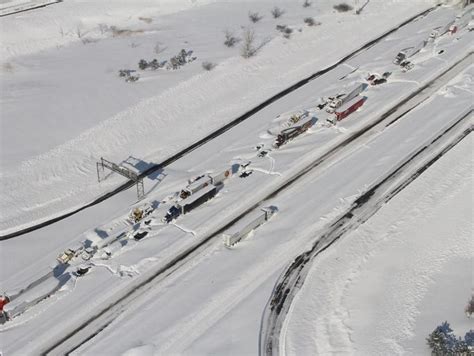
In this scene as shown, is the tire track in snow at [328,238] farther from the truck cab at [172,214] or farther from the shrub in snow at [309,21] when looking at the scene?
Answer: the shrub in snow at [309,21]

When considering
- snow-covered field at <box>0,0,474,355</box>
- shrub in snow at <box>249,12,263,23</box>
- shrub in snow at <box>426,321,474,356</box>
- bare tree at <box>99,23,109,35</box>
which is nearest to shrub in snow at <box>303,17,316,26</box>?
snow-covered field at <box>0,0,474,355</box>

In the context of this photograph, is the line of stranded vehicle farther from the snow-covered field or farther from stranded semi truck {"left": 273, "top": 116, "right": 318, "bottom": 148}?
the snow-covered field

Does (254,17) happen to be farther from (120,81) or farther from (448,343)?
(448,343)

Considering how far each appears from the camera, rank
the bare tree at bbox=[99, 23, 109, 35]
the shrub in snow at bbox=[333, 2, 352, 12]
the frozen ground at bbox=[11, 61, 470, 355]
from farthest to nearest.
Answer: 1. the shrub in snow at bbox=[333, 2, 352, 12]
2. the bare tree at bbox=[99, 23, 109, 35]
3. the frozen ground at bbox=[11, 61, 470, 355]

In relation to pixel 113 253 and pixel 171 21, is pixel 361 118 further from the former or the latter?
pixel 171 21

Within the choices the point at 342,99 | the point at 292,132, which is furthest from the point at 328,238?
the point at 342,99

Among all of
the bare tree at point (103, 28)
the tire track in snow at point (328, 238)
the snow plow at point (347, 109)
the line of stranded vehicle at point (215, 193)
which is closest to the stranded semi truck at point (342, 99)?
the line of stranded vehicle at point (215, 193)
